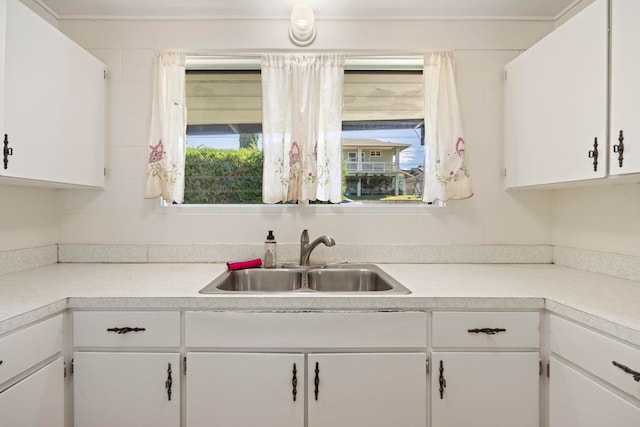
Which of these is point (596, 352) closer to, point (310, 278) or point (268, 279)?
point (310, 278)

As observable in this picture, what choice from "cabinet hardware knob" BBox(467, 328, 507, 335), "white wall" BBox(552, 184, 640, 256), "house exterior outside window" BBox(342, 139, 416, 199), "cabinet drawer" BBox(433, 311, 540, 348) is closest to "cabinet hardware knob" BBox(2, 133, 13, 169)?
"house exterior outside window" BBox(342, 139, 416, 199)

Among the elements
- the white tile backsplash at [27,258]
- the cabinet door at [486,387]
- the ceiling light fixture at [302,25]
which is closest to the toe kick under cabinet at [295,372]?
the cabinet door at [486,387]

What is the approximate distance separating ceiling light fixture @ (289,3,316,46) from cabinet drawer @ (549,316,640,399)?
5.96ft

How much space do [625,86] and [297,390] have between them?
1.68 metres

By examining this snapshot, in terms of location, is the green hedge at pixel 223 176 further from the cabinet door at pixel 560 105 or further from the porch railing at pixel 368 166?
the cabinet door at pixel 560 105

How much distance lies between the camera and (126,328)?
1.29 m

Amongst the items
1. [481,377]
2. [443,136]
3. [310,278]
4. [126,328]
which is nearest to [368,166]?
[443,136]

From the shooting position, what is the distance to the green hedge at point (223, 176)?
2.07m

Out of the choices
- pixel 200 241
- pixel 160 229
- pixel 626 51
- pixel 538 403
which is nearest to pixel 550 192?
pixel 626 51

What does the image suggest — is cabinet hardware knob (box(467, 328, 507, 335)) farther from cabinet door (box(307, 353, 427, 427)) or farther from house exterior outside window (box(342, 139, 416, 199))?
house exterior outside window (box(342, 139, 416, 199))

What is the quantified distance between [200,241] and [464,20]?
206 centimetres

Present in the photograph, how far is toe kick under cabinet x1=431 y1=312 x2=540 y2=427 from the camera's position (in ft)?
4.28

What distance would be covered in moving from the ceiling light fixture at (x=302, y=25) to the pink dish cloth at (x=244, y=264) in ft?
4.25

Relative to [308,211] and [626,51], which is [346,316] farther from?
[626,51]
